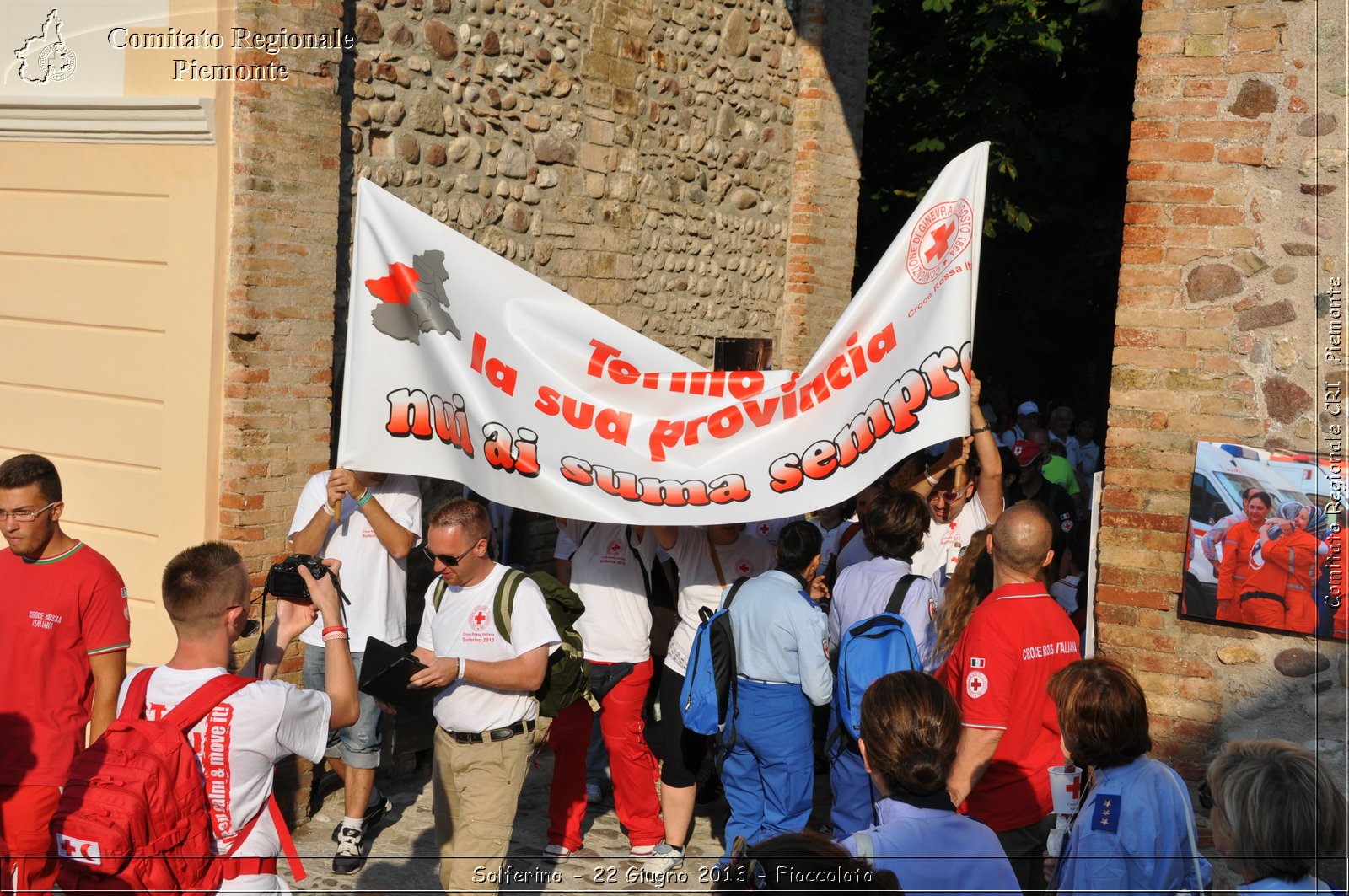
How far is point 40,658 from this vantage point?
455 cm

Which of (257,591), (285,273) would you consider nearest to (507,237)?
(285,273)

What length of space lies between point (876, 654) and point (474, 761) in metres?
1.58

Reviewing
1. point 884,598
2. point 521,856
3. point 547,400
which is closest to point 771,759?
point 884,598

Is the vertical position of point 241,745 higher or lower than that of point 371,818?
higher

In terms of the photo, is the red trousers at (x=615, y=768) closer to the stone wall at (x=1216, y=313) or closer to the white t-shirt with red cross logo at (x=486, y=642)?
the white t-shirt with red cross logo at (x=486, y=642)

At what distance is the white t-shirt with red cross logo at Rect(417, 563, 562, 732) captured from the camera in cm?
466

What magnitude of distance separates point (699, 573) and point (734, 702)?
941 millimetres

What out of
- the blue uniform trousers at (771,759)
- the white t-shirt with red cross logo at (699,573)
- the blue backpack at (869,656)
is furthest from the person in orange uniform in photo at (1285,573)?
the white t-shirt with red cross logo at (699,573)

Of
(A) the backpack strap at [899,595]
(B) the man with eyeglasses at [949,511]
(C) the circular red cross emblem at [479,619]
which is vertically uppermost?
(B) the man with eyeglasses at [949,511]

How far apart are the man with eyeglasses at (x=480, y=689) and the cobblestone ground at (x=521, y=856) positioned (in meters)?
1.12

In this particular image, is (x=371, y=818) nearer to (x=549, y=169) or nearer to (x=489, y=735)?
(x=489, y=735)

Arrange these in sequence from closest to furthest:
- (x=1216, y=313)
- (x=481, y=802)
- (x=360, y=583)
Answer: (x=481, y=802), (x=1216, y=313), (x=360, y=583)

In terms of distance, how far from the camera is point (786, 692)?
520 centimetres

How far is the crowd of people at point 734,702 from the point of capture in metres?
3.18
